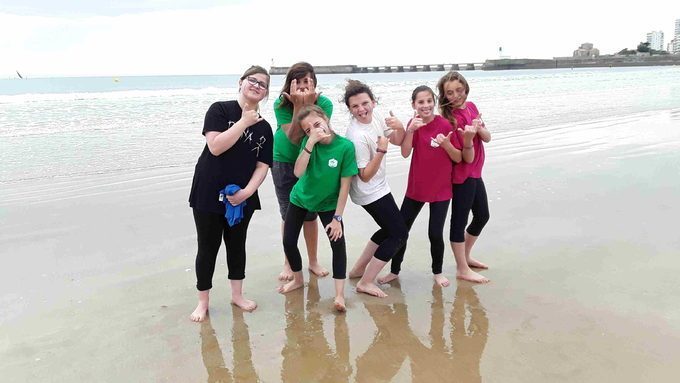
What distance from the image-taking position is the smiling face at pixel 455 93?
3.98 meters

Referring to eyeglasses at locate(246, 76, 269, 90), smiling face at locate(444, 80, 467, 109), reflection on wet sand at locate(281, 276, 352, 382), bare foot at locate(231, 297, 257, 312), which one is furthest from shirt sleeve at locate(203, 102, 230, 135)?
smiling face at locate(444, 80, 467, 109)

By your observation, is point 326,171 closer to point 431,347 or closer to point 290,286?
point 290,286

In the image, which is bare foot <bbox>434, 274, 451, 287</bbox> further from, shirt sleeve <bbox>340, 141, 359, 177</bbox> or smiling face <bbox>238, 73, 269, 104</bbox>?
smiling face <bbox>238, 73, 269, 104</bbox>

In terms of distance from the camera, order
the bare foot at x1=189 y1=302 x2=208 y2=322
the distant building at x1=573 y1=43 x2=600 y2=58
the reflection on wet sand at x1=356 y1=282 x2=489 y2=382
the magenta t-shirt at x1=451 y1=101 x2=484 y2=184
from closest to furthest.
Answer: the reflection on wet sand at x1=356 y1=282 x2=489 y2=382 → the bare foot at x1=189 y1=302 x2=208 y2=322 → the magenta t-shirt at x1=451 y1=101 x2=484 y2=184 → the distant building at x1=573 y1=43 x2=600 y2=58

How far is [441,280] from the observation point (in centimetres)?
410

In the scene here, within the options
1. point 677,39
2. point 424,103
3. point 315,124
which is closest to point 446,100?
point 424,103

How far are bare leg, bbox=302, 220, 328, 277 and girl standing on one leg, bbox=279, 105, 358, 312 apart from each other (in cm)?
49

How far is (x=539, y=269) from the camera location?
4277mm

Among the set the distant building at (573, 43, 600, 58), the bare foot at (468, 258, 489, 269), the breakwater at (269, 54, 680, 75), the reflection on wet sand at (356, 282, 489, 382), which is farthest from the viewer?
the distant building at (573, 43, 600, 58)

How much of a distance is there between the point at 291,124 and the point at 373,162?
0.68 metres

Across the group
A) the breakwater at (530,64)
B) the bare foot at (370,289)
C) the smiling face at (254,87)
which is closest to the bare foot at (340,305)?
the bare foot at (370,289)

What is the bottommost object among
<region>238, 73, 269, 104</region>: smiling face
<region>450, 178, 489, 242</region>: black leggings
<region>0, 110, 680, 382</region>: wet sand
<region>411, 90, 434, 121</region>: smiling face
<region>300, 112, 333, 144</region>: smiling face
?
<region>0, 110, 680, 382</region>: wet sand

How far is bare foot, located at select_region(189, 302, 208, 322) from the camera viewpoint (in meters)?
3.59

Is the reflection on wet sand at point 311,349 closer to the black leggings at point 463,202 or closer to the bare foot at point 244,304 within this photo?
the bare foot at point 244,304
